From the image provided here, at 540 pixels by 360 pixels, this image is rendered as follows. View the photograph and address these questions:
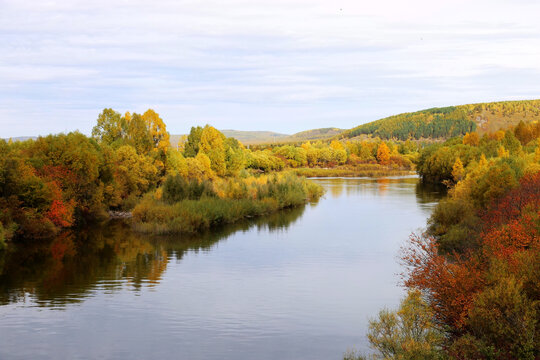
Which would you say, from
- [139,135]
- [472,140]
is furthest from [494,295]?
[472,140]

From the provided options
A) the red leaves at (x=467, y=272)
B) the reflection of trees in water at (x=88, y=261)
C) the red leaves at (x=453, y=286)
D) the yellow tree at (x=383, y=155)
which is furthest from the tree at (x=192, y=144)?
the yellow tree at (x=383, y=155)

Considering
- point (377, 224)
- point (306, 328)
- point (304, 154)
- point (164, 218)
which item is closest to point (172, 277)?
point (306, 328)

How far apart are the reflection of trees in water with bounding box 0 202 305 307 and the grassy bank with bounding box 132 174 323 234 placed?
4.52ft

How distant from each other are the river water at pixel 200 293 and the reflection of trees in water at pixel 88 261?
0.24 feet

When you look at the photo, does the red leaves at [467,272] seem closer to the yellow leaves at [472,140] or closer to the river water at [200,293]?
the river water at [200,293]

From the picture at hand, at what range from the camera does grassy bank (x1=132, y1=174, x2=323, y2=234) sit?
4259 centimetres

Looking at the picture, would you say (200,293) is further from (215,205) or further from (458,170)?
(458,170)

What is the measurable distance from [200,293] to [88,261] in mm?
10713

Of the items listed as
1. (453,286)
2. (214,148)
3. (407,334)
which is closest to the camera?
(407,334)

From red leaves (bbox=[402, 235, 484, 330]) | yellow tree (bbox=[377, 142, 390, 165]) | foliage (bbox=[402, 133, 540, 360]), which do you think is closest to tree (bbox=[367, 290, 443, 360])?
foliage (bbox=[402, 133, 540, 360])

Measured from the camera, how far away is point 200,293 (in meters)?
24.8

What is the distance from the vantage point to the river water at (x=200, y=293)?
60.4 ft

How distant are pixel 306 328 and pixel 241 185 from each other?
122 feet

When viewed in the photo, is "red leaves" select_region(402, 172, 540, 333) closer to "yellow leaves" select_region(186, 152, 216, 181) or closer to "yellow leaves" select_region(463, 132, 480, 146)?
"yellow leaves" select_region(186, 152, 216, 181)
